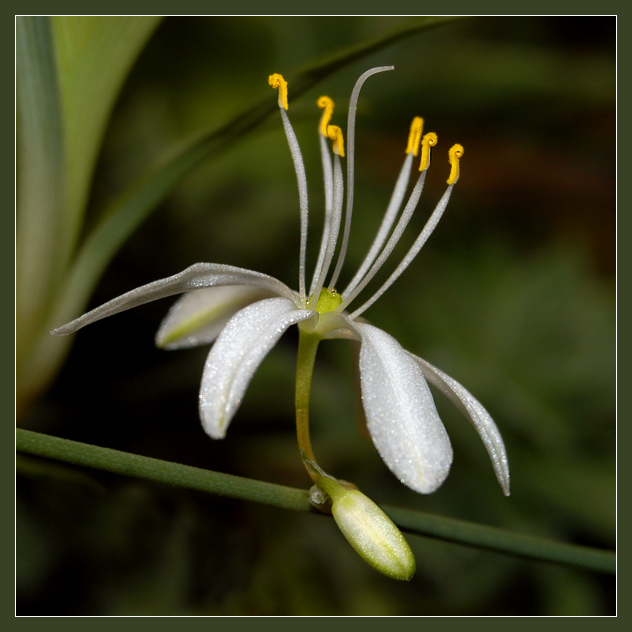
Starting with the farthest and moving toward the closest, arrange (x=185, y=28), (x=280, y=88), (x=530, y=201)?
(x=530, y=201) → (x=185, y=28) → (x=280, y=88)

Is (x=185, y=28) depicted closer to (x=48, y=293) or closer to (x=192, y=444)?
(x=48, y=293)

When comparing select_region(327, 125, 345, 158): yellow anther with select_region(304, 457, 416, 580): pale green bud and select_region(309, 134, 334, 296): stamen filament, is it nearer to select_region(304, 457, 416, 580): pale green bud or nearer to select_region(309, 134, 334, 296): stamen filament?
select_region(309, 134, 334, 296): stamen filament

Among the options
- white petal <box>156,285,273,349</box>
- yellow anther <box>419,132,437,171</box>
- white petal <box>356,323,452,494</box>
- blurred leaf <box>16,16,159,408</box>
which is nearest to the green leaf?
blurred leaf <box>16,16,159,408</box>

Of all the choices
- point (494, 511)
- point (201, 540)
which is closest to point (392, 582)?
point (494, 511)

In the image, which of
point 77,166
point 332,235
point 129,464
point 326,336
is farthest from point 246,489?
point 77,166

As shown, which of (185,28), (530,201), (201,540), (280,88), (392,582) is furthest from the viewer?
(530,201)

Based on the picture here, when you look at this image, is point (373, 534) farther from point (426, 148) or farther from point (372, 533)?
point (426, 148)

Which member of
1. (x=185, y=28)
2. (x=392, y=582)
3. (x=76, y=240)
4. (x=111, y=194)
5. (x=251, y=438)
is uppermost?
(x=185, y=28)
